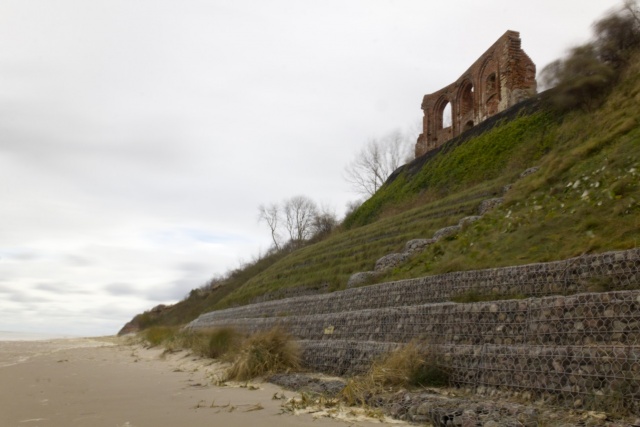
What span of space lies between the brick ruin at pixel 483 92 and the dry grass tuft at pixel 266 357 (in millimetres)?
20777

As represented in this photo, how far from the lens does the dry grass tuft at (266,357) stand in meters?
8.14

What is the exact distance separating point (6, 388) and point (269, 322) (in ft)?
21.4

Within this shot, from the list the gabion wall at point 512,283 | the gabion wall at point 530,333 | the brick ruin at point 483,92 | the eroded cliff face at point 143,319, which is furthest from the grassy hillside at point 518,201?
the eroded cliff face at point 143,319

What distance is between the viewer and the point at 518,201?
12484mm

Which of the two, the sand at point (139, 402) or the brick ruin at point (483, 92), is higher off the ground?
the brick ruin at point (483, 92)

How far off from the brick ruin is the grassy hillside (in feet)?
8.50

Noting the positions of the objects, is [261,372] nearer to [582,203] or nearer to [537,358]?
[537,358]

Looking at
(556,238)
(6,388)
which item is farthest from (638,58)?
(6,388)

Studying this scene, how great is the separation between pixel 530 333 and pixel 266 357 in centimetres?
444

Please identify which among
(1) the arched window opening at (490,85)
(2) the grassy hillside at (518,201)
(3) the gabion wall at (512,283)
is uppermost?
(1) the arched window opening at (490,85)

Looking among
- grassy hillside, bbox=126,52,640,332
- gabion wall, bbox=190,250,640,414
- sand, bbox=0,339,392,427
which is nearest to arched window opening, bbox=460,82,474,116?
grassy hillside, bbox=126,52,640,332

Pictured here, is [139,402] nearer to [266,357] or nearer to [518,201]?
[266,357]

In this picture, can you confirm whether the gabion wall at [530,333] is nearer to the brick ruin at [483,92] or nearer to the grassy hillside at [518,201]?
the grassy hillside at [518,201]

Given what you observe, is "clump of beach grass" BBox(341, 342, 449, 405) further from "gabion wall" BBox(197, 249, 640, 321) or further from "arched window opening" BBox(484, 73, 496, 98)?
"arched window opening" BBox(484, 73, 496, 98)
